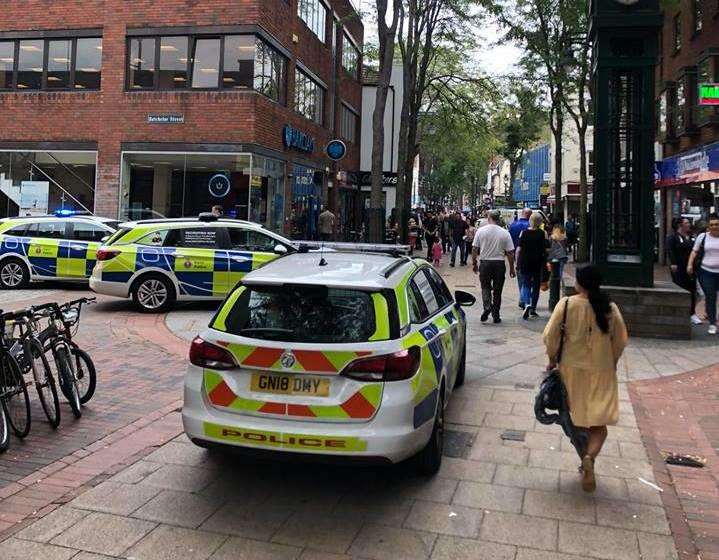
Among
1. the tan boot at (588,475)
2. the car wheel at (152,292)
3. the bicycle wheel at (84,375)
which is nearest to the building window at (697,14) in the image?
the car wheel at (152,292)

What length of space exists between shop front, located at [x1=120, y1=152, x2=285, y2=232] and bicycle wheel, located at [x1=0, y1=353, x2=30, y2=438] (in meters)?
14.2

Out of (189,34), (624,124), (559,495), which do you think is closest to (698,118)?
(624,124)

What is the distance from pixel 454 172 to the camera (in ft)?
228

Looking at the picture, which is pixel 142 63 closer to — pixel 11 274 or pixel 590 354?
pixel 11 274

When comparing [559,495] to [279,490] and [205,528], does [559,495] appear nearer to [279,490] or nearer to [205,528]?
[279,490]

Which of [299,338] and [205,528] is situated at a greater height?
[299,338]

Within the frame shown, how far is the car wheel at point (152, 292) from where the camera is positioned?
37.7ft

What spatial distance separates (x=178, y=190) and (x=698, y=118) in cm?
1629

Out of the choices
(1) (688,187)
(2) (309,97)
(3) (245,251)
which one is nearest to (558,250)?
(3) (245,251)

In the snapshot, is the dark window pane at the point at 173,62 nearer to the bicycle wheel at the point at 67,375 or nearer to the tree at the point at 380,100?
the tree at the point at 380,100

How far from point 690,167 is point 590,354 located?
20192 millimetres

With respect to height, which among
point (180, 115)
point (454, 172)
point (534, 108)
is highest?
point (454, 172)

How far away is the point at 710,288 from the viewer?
10.1m

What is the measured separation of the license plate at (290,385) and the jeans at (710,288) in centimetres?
810
